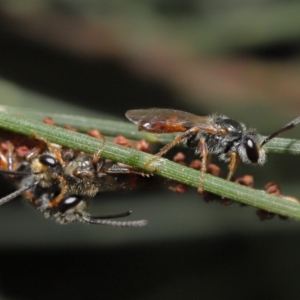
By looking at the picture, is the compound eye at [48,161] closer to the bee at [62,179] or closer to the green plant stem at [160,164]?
the bee at [62,179]

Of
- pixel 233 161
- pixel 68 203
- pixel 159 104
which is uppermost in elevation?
pixel 159 104

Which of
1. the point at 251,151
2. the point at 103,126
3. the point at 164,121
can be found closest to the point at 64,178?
the point at 103,126

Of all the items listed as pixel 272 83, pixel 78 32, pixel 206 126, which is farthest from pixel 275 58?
pixel 206 126

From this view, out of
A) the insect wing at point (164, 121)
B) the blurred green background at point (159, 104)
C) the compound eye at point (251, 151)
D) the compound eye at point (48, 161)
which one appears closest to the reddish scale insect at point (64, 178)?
the compound eye at point (48, 161)

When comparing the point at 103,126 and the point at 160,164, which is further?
the point at 103,126

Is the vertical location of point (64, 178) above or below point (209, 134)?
below

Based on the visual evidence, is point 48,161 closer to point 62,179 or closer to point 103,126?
point 62,179
